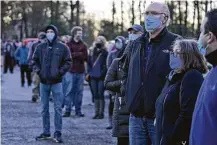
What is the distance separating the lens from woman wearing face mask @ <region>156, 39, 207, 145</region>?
4523mm

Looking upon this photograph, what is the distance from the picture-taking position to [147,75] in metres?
5.26

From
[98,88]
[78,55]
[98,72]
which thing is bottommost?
[98,88]

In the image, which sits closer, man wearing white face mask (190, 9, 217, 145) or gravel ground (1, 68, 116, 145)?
man wearing white face mask (190, 9, 217, 145)

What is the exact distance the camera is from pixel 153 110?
17.3 ft

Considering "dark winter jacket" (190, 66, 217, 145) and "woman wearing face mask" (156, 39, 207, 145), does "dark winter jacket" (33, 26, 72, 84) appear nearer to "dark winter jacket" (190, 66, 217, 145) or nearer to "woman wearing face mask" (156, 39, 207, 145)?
"woman wearing face mask" (156, 39, 207, 145)

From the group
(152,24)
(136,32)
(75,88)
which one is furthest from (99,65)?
(152,24)

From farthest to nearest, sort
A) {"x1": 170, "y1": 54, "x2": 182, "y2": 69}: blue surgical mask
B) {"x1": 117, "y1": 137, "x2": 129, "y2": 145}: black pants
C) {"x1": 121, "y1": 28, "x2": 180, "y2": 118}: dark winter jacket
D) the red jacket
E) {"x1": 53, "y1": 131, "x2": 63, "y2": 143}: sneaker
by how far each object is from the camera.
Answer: the red jacket < {"x1": 53, "y1": 131, "x2": 63, "y2": 143}: sneaker < {"x1": 117, "y1": 137, "x2": 129, "y2": 145}: black pants < {"x1": 121, "y1": 28, "x2": 180, "y2": 118}: dark winter jacket < {"x1": 170, "y1": 54, "x2": 182, "y2": 69}: blue surgical mask

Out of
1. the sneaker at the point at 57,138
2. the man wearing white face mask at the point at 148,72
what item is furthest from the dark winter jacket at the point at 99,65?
the man wearing white face mask at the point at 148,72

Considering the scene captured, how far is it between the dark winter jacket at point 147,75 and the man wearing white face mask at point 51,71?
4.47m

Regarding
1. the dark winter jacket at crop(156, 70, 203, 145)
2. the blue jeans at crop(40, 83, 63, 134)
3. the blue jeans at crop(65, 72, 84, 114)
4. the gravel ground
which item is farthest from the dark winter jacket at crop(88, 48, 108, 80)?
the dark winter jacket at crop(156, 70, 203, 145)

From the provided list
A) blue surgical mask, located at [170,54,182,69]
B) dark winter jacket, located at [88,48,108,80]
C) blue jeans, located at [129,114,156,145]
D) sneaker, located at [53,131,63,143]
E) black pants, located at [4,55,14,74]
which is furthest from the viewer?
black pants, located at [4,55,14,74]

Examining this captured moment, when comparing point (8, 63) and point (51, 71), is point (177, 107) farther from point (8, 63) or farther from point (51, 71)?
point (8, 63)

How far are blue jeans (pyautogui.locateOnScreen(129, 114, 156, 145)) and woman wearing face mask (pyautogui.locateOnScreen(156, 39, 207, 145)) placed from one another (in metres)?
0.48

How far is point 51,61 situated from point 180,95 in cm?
562
